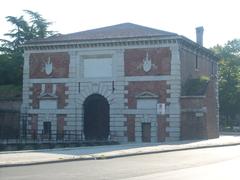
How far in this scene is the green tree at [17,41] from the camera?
59.9m

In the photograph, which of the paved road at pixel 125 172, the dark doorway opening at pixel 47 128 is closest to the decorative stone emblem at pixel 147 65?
the dark doorway opening at pixel 47 128

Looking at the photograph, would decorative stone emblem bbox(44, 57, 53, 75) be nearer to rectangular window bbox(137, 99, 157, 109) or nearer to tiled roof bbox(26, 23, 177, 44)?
tiled roof bbox(26, 23, 177, 44)

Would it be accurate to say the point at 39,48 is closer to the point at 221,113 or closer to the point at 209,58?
the point at 209,58

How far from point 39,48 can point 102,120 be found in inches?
340

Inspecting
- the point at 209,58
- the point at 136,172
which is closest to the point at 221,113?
the point at 209,58

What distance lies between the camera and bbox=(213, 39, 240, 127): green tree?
7138 centimetres

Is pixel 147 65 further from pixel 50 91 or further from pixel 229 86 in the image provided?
pixel 229 86

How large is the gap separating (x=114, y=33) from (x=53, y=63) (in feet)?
19.7

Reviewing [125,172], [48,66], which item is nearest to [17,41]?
[48,66]

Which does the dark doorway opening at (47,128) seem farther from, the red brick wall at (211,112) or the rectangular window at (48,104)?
the red brick wall at (211,112)

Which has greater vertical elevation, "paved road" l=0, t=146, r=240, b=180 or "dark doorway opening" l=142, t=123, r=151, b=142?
"dark doorway opening" l=142, t=123, r=151, b=142

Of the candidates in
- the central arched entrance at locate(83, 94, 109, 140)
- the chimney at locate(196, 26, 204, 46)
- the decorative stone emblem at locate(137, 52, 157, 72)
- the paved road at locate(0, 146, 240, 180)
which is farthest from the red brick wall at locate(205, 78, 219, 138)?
the paved road at locate(0, 146, 240, 180)

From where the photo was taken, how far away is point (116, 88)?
146 feet

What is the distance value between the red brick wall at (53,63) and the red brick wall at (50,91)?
0.88 m
